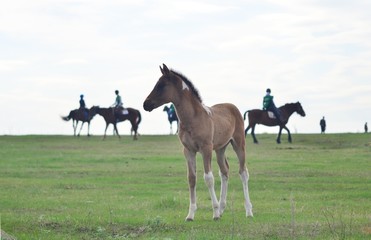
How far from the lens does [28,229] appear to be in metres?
13.7

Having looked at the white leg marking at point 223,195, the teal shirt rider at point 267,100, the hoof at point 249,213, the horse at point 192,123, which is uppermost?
the teal shirt rider at point 267,100

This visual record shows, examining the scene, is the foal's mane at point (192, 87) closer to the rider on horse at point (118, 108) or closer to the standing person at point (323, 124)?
the rider on horse at point (118, 108)

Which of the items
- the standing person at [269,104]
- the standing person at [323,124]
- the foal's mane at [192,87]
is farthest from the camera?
the standing person at [323,124]

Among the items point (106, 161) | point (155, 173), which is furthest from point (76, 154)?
point (155, 173)

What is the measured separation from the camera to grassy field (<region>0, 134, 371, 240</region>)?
1330cm

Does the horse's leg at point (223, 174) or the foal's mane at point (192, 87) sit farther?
the horse's leg at point (223, 174)

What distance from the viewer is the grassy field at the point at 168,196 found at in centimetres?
1330

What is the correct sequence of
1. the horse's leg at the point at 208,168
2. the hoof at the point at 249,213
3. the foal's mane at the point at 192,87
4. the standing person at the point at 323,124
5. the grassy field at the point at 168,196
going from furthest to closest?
the standing person at the point at 323,124 → the hoof at the point at 249,213 → the foal's mane at the point at 192,87 → the horse's leg at the point at 208,168 → the grassy field at the point at 168,196

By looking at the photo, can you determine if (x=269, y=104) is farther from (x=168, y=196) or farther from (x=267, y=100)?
(x=168, y=196)

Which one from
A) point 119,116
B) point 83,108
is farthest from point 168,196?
point 83,108

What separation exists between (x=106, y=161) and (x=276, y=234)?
73.2 ft

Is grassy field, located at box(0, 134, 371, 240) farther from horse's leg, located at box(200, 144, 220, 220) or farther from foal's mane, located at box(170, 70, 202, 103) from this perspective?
foal's mane, located at box(170, 70, 202, 103)

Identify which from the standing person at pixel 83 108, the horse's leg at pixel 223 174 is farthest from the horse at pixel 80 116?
the horse's leg at pixel 223 174

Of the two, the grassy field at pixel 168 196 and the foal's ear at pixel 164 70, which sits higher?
the foal's ear at pixel 164 70
